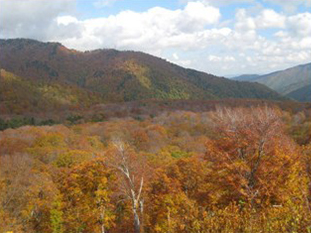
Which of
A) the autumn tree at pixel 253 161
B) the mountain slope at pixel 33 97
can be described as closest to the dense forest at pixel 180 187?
the autumn tree at pixel 253 161

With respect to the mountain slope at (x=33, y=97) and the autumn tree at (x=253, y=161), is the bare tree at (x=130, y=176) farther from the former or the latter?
the mountain slope at (x=33, y=97)

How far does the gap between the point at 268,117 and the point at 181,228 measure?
13.4 m

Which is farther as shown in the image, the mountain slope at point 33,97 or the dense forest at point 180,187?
the mountain slope at point 33,97

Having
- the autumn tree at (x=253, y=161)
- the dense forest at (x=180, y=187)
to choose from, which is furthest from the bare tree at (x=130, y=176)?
the autumn tree at (x=253, y=161)

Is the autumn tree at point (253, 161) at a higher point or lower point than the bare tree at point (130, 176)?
higher

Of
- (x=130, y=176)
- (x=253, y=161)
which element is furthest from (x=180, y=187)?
(x=253, y=161)

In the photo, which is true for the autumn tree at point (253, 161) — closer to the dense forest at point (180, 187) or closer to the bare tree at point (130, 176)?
the dense forest at point (180, 187)

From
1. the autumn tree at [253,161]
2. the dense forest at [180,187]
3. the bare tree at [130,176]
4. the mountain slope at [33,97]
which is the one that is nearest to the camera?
the dense forest at [180,187]

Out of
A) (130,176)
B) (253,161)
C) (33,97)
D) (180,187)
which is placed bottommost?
(180,187)

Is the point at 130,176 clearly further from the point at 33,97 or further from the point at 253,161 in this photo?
the point at 33,97

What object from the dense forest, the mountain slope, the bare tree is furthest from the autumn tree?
the mountain slope

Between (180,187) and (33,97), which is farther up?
(33,97)

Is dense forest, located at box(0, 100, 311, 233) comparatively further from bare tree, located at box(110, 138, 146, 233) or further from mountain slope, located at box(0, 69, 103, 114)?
mountain slope, located at box(0, 69, 103, 114)

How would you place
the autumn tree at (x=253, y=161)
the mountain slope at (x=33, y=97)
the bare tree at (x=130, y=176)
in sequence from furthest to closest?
1. the mountain slope at (x=33, y=97)
2. the bare tree at (x=130, y=176)
3. the autumn tree at (x=253, y=161)
